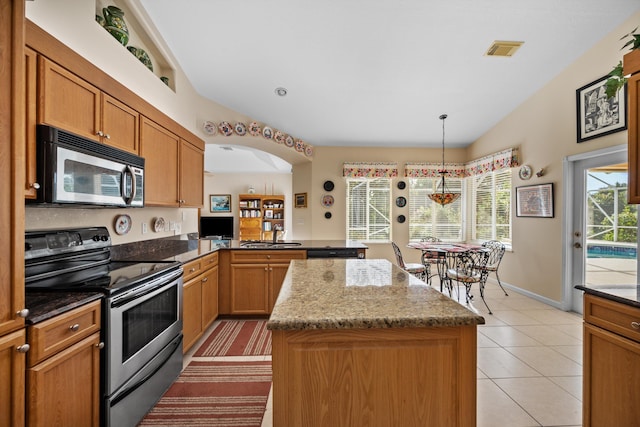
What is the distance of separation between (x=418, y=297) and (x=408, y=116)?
4149 mm

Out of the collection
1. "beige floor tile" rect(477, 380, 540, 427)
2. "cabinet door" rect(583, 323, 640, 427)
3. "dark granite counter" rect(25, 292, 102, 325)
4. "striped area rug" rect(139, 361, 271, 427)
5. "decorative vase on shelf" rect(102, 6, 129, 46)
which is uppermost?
"decorative vase on shelf" rect(102, 6, 129, 46)

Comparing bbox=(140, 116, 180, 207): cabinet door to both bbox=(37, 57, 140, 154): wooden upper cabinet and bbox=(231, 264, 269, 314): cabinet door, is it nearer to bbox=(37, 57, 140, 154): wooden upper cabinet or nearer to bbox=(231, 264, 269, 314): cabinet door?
bbox=(37, 57, 140, 154): wooden upper cabinet

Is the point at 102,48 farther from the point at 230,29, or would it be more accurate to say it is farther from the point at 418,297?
the point at 418,297

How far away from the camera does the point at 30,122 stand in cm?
137

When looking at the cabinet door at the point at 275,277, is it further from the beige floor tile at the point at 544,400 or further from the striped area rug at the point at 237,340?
the beige floor tile at the point at 544,400

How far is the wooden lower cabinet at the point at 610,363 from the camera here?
4.21 feet

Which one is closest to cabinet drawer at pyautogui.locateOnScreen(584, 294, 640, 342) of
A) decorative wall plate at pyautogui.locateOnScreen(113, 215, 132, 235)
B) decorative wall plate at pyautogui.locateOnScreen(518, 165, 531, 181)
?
decorative wall plate at pyautogui.locateOnScreen(113, 215, 132, 235)

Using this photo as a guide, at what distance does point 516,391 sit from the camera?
2.07 meters

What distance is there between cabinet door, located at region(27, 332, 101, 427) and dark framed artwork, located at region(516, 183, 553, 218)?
16.3ft

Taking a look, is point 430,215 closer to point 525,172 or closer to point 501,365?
point 525,172

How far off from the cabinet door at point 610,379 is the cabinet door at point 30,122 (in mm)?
2807

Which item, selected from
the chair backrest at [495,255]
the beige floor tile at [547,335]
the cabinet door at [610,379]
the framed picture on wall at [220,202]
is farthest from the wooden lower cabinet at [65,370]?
the framed picture on wall at [220,202]

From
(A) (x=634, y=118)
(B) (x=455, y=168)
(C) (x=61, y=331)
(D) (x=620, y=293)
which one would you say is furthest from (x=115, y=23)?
(B) (x=455, y=168)

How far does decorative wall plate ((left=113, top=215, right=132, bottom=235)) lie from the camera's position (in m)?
2.41
